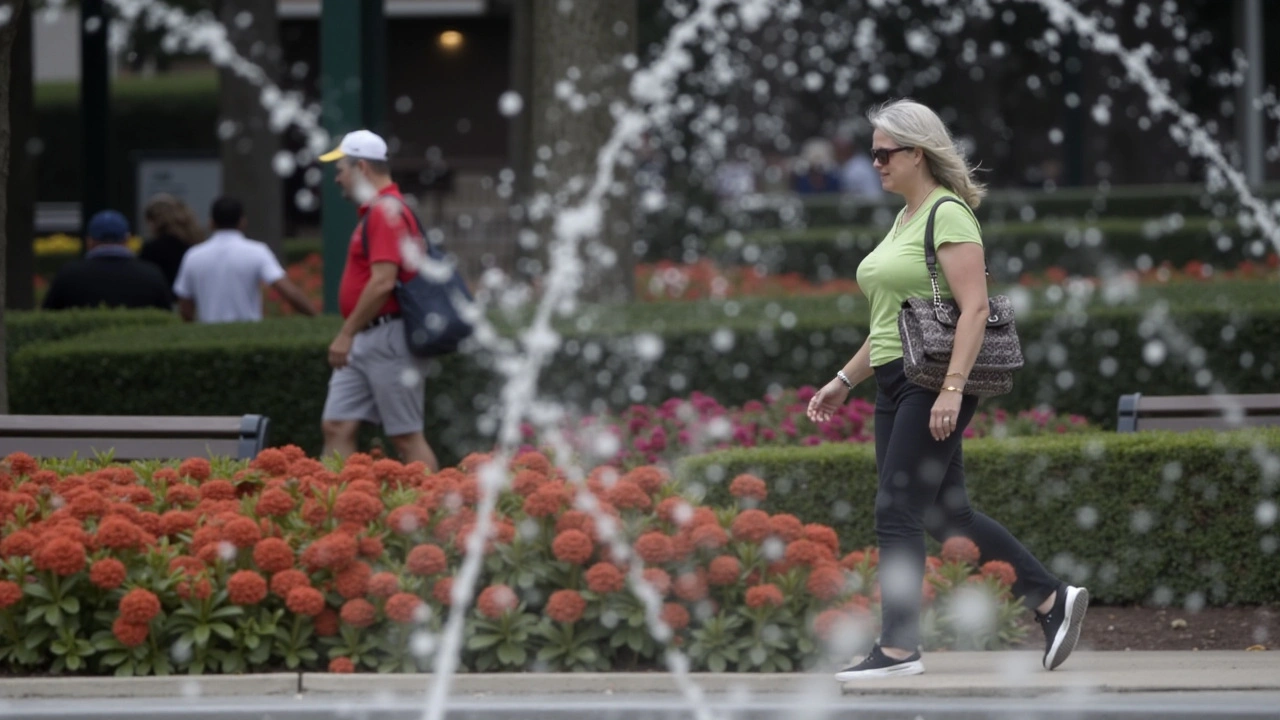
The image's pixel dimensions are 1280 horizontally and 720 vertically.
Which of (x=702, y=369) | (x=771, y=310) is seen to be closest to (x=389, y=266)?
(x=702, y=369)

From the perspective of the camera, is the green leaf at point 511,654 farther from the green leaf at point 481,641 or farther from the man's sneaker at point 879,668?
the man's sneaker at point 879,668

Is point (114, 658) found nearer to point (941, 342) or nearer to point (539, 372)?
point (941, 342)

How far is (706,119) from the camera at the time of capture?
96.1ft

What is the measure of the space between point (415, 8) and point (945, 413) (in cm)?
2501

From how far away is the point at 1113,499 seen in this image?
609cm

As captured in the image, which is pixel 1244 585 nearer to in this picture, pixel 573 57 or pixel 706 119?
pixel 573 57

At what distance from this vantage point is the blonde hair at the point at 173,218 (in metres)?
11.2

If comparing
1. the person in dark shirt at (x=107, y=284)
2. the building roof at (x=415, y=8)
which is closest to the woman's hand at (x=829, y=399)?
the person in dark shirt at (x=107, y=284)

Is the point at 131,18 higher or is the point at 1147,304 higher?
A: the point at 131,18

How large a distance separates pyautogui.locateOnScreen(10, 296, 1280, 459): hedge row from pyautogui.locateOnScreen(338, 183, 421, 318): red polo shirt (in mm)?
1050

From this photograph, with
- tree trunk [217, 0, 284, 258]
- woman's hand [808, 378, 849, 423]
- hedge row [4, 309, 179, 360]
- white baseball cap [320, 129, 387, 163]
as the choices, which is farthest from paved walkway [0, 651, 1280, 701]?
tree trunk [217, 0, 284, 258]

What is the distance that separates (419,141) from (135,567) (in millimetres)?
25062

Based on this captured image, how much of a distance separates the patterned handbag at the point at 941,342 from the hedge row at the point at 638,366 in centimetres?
357

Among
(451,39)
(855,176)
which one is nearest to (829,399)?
(855,176)
